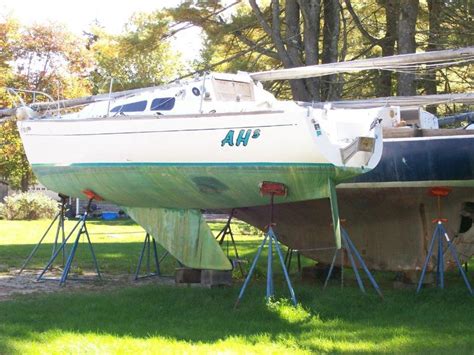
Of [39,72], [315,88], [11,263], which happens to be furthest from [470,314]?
[39,72]

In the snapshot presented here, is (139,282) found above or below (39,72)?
below

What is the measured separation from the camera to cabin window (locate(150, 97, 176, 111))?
436 inches

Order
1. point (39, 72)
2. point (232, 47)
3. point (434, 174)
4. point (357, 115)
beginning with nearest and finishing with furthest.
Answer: point (357, 115) → point (434, 174) → point (232, 47) → point (39, 72)

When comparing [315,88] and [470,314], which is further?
[315,88]

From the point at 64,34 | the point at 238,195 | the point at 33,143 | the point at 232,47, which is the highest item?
the point at 64,34

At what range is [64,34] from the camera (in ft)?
121

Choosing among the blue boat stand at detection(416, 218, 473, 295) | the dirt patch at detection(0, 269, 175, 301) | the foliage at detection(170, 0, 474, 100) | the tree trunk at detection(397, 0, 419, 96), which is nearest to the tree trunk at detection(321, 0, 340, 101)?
the foliage at detection(170, 0, 474, 100)

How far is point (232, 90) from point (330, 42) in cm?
961

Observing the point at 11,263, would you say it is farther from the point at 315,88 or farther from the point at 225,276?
the point at 315,88

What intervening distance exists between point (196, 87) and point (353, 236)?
12.7ft

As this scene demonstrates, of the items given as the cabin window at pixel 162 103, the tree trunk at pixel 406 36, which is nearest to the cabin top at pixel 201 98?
the cabin window at pixel 162 103

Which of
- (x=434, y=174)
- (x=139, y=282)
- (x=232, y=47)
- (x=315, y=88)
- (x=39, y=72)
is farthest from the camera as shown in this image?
(x=39, y=72)

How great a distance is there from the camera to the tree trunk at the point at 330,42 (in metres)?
19.2

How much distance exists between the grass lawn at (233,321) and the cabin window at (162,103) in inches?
108
